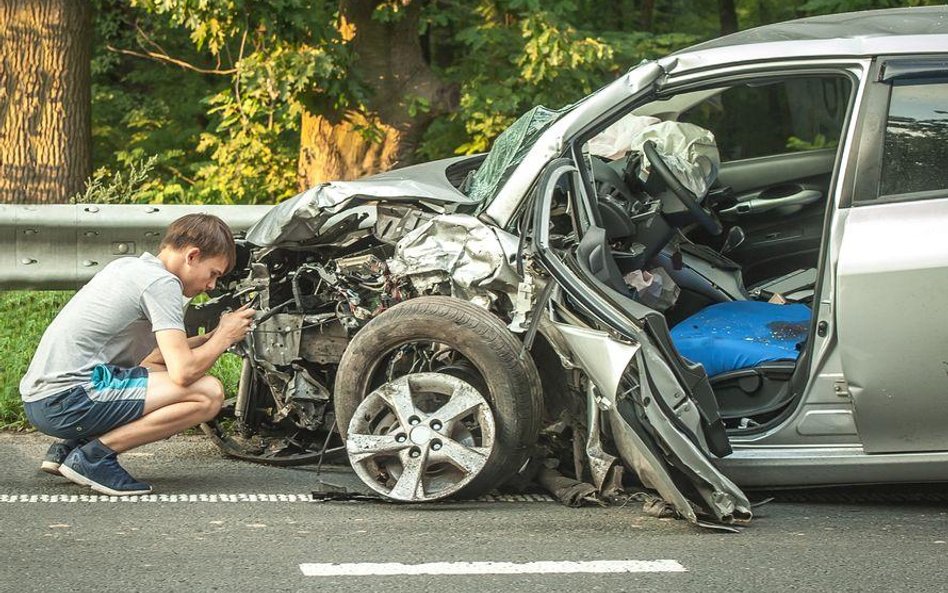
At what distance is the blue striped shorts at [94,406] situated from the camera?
5.30 metres

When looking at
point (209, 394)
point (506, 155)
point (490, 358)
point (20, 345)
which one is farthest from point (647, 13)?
point (490, 358)

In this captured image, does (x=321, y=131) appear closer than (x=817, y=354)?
No

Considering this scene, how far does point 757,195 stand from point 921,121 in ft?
6.49

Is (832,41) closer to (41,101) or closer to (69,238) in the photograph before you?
(69,238)

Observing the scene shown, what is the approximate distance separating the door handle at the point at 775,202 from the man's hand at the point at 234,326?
8.36 ft

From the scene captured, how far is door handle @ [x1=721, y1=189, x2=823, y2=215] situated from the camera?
6.79 metres

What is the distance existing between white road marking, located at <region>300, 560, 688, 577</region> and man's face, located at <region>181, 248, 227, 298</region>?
4.90 feet

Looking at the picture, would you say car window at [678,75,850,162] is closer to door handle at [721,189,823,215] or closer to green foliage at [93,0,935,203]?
green foliage at [93,0,935,203]

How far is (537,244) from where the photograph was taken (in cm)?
493

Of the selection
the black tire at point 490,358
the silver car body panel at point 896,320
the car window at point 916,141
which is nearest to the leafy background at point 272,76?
the black tire at point 490,358

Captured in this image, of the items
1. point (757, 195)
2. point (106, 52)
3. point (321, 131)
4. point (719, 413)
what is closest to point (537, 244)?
point (719, 413)

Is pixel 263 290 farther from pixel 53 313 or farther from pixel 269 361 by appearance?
pixel 53 313

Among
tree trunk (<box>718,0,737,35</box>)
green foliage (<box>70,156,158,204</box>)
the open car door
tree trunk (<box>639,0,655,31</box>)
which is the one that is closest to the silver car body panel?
the open car door

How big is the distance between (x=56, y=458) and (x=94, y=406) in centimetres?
31
